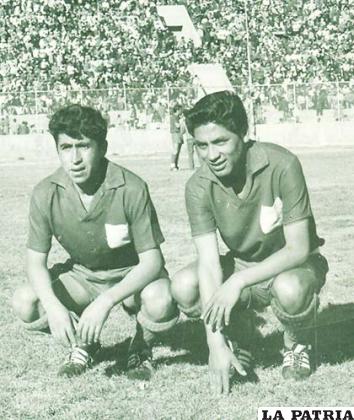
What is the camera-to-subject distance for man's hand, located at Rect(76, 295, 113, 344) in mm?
3873

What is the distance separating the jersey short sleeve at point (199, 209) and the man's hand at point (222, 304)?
0.35 m

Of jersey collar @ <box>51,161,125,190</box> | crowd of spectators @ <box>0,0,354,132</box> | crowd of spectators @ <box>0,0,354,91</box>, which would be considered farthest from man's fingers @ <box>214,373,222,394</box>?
crowd of spectators @ <box>0,0,354,91</box>

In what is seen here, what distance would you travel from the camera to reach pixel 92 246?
166 inches

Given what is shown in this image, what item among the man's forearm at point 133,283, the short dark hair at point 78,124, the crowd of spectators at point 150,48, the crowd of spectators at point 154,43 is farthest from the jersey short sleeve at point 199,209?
the crowd of spectators at point 154,43

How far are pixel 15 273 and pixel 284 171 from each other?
4066mm

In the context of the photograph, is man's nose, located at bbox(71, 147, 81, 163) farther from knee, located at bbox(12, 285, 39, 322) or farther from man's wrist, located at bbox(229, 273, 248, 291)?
man's wrist, located at bbox(229, 273, 248, 291)

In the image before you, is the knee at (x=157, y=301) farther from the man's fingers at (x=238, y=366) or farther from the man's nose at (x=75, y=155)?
the man's nose at (x=75, y=155)

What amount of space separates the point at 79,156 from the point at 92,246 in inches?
20.1

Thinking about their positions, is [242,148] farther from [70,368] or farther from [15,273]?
[15,273]

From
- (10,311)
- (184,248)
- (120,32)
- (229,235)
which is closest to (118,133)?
(120,32)

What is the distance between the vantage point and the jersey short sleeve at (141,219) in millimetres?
4059

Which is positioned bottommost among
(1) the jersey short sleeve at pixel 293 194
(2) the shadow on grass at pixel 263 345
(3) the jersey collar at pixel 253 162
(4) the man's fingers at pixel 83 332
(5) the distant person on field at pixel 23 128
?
(5) the distant person on field at pixel 23 128

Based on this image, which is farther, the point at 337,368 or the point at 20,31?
the point at 20,31

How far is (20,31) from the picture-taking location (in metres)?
31.0
